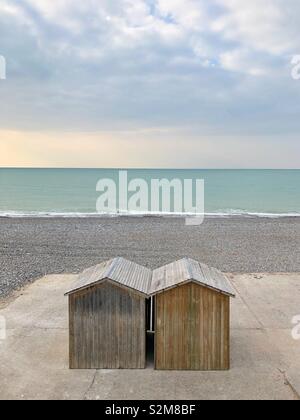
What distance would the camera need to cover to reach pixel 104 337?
6.76 m

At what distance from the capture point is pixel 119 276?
700cm

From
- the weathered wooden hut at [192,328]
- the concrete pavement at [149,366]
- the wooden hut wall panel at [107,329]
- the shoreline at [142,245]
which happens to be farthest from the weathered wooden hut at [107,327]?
the shoreline at [142,245]

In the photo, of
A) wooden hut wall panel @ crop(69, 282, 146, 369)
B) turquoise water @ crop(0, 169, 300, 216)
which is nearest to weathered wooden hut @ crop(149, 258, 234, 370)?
wooden hut wall panel @ crop(69, 282, 146, 369)

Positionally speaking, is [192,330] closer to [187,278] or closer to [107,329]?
[187,278]

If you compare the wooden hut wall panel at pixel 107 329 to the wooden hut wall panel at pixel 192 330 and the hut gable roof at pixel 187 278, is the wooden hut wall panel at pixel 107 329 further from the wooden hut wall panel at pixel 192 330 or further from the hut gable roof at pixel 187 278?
the hut gable roof at pixel 187 278

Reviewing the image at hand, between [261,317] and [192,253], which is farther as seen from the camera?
[192,253]

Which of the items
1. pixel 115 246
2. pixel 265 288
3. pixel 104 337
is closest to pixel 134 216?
pixel 115 246

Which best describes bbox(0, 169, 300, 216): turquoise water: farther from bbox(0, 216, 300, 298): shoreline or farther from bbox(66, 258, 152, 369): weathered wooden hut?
bbox(66, 258, 152, 369): weathered wooden hut

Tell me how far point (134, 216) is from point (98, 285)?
1014 inches

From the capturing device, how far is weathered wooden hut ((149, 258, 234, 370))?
671cm

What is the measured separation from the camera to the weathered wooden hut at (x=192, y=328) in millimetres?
6715

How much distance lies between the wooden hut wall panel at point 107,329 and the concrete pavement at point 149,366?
214 mm

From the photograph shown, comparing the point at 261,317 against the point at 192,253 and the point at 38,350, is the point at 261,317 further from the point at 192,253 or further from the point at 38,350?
the point at 192,253

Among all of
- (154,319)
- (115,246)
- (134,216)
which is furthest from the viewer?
(134,216)
